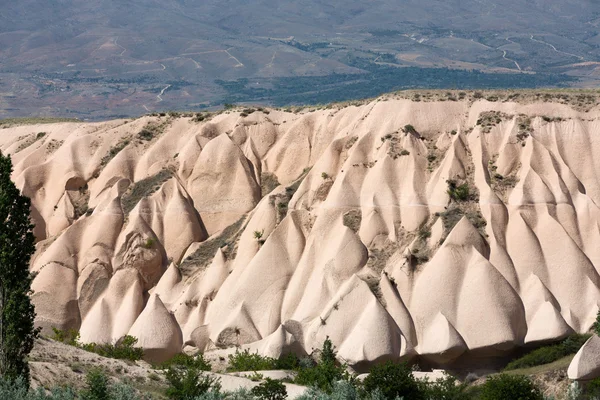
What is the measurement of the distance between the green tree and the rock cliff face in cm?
1589

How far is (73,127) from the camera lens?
79.8m

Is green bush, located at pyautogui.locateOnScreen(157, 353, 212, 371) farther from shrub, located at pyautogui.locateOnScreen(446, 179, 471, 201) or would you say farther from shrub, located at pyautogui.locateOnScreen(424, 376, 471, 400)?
shrub, located at pyautogui.locateOnScreen(446, 179, 471, 201)

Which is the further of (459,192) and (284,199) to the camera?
(284,199)

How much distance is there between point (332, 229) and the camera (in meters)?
60.7

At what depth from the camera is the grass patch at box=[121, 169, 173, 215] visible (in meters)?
70.0

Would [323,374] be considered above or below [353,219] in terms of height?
below

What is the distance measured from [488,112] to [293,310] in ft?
53.8

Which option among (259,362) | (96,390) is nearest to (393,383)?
(259,362)

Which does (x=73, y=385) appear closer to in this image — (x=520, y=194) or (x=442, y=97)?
(x=520, y=194)

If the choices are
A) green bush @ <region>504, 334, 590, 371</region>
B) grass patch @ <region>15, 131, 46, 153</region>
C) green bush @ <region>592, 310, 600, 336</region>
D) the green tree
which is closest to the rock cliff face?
green bush @ <region>504, 334, 590, 371</region>

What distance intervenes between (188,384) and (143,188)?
29595 mm

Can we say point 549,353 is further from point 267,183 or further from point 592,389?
point 267,183

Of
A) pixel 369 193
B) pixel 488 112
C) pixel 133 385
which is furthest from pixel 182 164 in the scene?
pixel 133 385

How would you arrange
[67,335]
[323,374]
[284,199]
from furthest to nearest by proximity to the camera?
1. [284,199]
2. [67,335]
3. [323,374]
